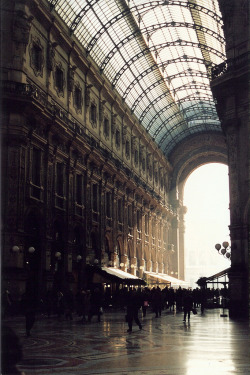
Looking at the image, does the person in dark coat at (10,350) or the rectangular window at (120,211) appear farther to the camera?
the rectangular window at (120,211)

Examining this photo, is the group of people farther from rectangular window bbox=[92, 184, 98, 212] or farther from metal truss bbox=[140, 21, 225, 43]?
metal truss bbox=[140, 21, 225, 43]

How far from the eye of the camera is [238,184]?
2419 centimetres

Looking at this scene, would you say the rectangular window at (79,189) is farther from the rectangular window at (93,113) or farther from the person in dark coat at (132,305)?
the person in dark coat at (132,305)

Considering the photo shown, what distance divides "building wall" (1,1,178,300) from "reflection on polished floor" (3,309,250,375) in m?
10.6

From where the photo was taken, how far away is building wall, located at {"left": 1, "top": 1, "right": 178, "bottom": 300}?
25.5 m

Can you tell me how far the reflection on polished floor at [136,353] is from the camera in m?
8.62

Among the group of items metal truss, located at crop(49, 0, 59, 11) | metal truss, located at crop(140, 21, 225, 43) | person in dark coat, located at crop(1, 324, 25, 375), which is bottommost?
person in dark coat, located at crop(1, 324, 25, 375)

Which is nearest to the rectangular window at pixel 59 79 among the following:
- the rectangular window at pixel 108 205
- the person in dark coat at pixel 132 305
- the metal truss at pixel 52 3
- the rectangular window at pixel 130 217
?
the metal truss at pixel 52 3

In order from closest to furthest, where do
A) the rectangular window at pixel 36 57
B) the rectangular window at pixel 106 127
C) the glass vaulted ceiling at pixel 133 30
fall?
1. the rectangular window at pixel 36 57
2. the glass vaulted ceiling at pixel 133 30
3. the rectangular window at pixel 106 127

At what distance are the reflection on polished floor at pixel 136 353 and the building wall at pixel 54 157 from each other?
10.6 m

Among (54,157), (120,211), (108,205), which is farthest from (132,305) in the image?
(120,211)

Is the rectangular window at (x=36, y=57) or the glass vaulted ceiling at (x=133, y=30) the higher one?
the glass vaulted ceiling at (x=133, y=30)

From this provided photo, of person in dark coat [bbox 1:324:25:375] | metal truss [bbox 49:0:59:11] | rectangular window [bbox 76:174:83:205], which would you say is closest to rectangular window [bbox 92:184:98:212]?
rectangular window [bbox 76:174:83:205]

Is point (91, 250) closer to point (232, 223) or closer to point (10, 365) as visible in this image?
point (232, 223)
